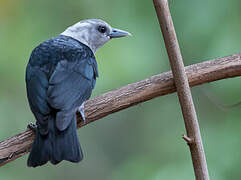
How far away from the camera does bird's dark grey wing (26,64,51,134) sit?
3447 millimetres

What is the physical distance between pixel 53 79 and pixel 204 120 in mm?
2066

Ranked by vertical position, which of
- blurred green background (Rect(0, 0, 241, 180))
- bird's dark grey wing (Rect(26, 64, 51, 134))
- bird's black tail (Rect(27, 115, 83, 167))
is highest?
blurred green background (Rect(0, 0, 241, 180))

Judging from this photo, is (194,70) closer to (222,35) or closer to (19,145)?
(222,35)

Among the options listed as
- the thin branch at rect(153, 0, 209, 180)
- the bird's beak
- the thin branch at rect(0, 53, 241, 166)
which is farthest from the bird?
the thin branch at rect(153, 0, 209, 180)

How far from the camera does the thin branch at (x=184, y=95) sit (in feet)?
9.51

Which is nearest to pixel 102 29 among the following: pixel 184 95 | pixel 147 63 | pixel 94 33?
pixel 94 33

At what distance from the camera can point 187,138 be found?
115 inches

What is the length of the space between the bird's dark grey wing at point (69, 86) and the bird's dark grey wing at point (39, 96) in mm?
43

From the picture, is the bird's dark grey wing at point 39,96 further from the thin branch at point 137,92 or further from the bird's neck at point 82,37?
the bird's neck at point 82,37

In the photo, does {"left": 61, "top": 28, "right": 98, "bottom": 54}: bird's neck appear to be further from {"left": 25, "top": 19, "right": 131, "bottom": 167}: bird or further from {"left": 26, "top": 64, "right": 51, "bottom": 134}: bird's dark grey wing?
{"left": 26, "top": 64, "right": 51, "bottom": 134}: bird's dark grey wing

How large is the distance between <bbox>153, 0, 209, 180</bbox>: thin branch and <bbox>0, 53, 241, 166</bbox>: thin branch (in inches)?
18.2

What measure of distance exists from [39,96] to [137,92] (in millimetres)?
697

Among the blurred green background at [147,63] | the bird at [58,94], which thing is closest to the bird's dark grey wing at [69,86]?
the bird at [58,94]

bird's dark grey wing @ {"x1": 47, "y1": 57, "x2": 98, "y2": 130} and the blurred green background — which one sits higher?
the blurred green background
